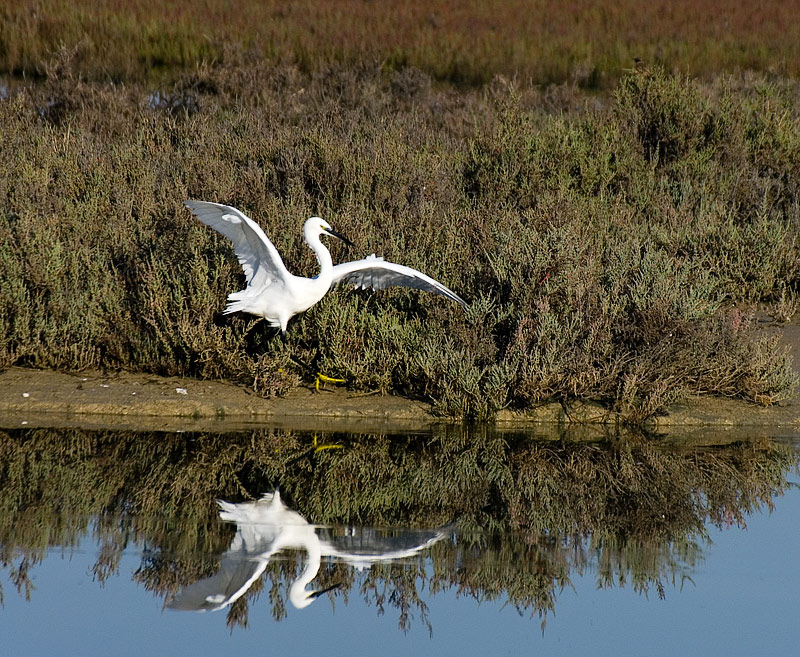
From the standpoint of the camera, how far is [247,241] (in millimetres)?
7250

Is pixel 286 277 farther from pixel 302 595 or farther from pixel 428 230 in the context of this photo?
pixel 302 595

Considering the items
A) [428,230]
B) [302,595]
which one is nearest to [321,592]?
[302,595]

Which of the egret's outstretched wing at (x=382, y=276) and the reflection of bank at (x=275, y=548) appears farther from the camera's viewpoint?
the egret's outstretched wing at (x=382, y=276)

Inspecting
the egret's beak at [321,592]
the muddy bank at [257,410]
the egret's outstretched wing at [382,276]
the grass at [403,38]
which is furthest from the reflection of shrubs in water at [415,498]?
the grass at [403,38]

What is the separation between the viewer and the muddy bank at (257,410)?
23.9 feet

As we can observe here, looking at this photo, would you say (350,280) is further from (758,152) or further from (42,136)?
(758,152)

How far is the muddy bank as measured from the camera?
729 centimetres

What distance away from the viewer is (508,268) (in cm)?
807

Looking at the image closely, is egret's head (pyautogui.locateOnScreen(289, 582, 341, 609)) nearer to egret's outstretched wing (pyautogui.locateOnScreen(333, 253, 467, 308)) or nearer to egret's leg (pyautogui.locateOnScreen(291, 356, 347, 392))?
egret's outstretched wing (pyautogui.locateOnScreen(333, 253, 467, 308))

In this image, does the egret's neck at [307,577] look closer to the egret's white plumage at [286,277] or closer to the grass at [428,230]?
the egret's white plumage at [286,277]

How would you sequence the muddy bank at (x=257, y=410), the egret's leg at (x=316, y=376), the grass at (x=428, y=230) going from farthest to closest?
the egret's leg at (x=316, y=376)
the grass at (x=428, y=230)
the muddy bank at (x=257, y=410)

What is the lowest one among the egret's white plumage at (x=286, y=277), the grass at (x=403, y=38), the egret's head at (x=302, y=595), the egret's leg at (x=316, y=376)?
the egret's head at (x=302, y=595)

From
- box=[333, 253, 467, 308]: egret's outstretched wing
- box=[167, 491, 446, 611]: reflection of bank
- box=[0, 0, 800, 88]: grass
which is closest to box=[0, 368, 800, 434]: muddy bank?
box=[333, 253, 467, 308]: egret's outstretched wing

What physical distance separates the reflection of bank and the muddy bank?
6.09ft
